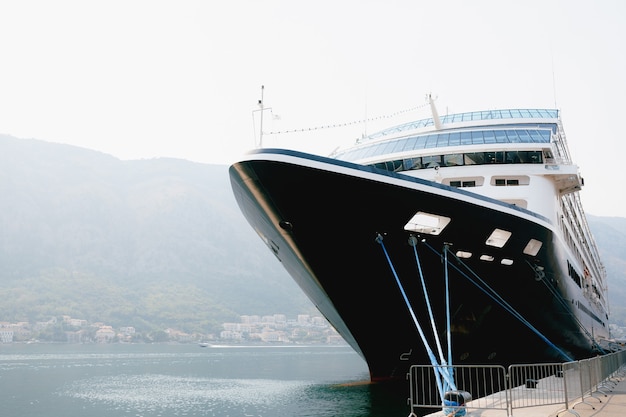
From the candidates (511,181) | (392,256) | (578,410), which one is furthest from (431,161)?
(578,410)

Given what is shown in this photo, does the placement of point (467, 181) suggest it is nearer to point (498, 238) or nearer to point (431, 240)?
point (498, 238)

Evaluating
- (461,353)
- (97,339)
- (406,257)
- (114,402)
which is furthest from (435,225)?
(97,339)

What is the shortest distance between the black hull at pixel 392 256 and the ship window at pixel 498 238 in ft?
0.62

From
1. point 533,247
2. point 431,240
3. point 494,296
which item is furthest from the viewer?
point 533,247

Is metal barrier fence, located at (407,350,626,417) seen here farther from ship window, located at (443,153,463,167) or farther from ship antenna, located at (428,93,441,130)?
ship antenna, located at (428,93,441,130)

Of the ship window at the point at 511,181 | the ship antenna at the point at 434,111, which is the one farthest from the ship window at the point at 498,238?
the ship antenna at the point at 434,111

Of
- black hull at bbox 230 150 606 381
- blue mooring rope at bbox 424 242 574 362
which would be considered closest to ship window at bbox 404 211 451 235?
black hull at bbox 230 150 606 381

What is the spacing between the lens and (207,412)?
82.5 ft

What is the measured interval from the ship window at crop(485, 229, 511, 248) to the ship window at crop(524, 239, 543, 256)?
112 centimetres

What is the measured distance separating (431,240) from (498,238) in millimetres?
2042

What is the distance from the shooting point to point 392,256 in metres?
14.9

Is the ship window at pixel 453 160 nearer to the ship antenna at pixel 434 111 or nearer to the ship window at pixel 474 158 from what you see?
the ship window at pixel 474 158

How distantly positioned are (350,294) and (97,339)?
489 ft

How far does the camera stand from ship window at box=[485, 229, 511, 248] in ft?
50.8
